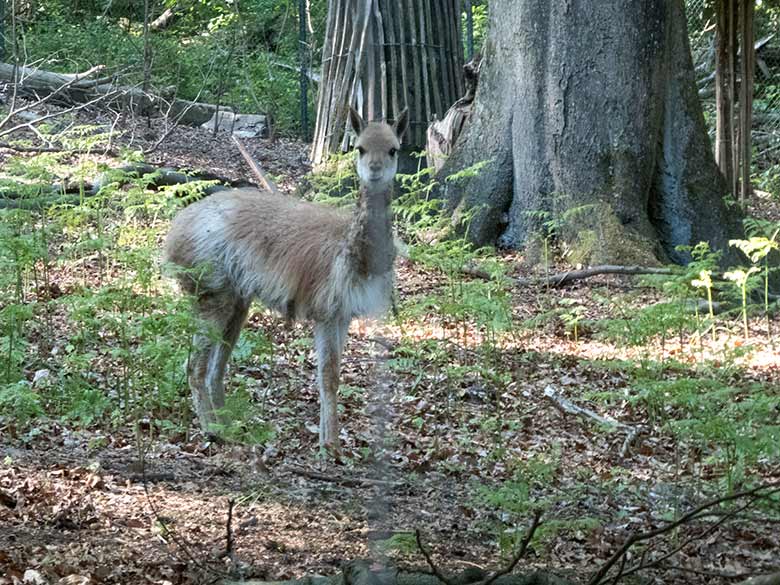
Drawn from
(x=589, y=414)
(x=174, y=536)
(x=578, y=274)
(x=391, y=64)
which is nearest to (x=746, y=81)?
(x=391, y=64)

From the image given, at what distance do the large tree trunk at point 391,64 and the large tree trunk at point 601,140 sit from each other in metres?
2.07

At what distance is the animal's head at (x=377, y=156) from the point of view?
6949 millimetres

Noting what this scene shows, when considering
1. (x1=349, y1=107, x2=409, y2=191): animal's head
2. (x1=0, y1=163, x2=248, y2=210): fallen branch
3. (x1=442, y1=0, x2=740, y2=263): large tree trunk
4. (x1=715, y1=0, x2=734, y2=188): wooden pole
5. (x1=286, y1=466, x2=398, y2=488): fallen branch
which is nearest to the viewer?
(x1=286, y1=466, x2=398, y2=488): fallen branch

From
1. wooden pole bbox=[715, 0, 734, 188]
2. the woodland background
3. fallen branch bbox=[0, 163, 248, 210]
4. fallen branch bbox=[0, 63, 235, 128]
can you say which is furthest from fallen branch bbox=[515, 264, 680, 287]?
fallen branch bbox=[0, 63, 235, 128]

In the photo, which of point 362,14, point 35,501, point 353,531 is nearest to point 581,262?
point 362,14

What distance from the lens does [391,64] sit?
13.6 m

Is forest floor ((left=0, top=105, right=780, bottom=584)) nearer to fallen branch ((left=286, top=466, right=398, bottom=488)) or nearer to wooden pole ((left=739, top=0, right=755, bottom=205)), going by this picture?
fallen branch ((left=286, top=466, right=398, bottom=488))

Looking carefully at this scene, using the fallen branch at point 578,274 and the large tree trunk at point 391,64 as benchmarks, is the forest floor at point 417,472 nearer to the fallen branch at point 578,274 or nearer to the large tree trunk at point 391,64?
the fallen branch at point 578,274

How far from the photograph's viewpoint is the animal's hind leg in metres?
7.64

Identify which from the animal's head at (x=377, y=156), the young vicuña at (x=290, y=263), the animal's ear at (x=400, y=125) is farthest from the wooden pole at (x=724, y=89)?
the animal's head at (x=377, y=156)

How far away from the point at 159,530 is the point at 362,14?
9578 mm

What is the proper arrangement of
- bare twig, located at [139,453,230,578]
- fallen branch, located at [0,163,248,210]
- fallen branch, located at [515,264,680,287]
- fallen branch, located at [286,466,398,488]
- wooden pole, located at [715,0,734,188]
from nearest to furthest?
bare twig, located at [139,453,230,578]
fallen branch, located at [286,466,398,488]
fallen branch, located at [0,163,248,210]
fallen branch, located at [515,264,680,287]
wooden pole, located at [715,0,734,188]

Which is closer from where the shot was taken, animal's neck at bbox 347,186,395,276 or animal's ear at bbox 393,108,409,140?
animal's neck at bbox 347,186,395,276

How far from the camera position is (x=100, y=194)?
939cm
